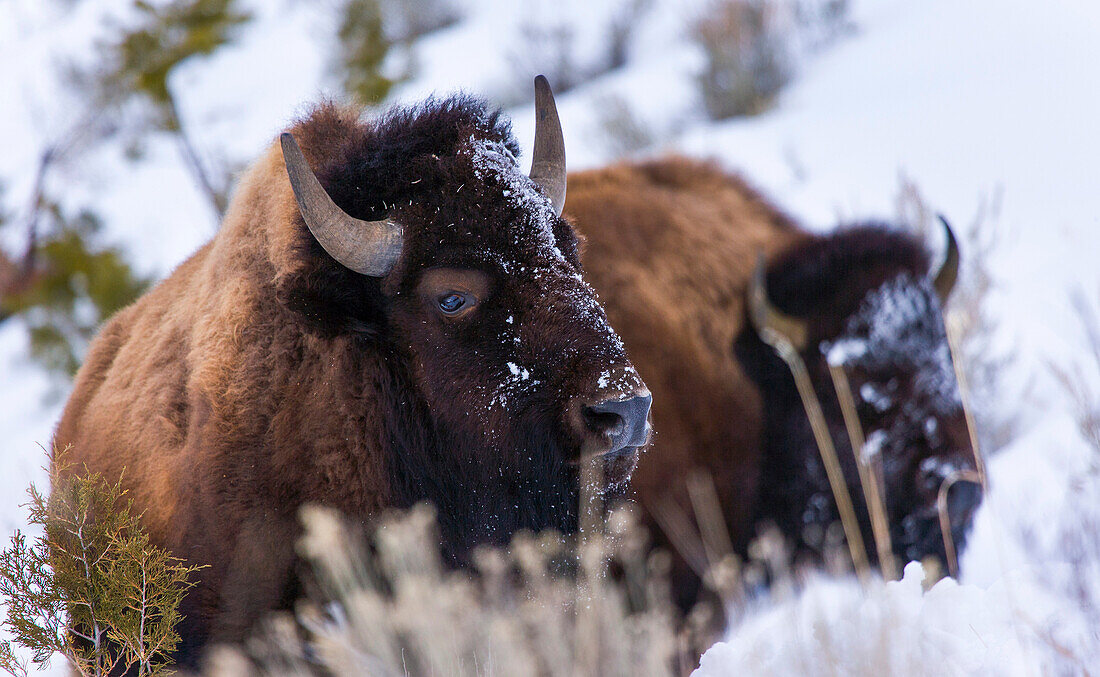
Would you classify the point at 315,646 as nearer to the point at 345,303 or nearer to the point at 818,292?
the point at 345,303

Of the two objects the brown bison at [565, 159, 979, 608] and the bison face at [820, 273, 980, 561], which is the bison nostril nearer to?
the brown bison at [565, 159, 979, 608]

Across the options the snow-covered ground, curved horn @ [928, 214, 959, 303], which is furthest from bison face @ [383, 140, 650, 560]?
curved horn @ [928, 214, 959, 303]

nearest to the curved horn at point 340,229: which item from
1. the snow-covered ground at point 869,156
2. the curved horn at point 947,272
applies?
the snow-covered ground at point 869,156

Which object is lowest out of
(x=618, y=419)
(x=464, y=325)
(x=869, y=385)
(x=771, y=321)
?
(x=869, y=385)

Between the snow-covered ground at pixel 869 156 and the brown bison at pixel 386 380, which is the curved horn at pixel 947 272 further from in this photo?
the brown bison at pixel 386 380

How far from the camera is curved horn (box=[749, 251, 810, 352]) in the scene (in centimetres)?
450

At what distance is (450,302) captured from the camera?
265 centimetres

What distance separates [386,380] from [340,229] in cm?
51

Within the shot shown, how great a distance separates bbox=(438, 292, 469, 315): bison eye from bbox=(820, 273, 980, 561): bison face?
2564 mm

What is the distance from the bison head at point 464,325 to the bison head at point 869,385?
6.26 ft

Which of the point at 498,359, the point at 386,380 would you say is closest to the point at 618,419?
the point at 498,359

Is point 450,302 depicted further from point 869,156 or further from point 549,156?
point 869,156

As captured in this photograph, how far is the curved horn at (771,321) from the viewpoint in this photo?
4496 mm

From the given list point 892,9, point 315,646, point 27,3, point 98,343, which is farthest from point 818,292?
point 27,3
